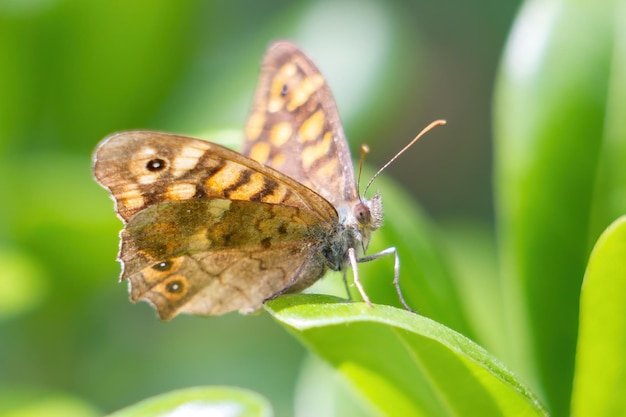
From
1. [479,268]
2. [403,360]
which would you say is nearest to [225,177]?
[403,360]

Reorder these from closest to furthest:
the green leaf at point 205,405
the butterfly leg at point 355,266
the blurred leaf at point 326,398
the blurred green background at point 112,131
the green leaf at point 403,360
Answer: the green leaf at point 403,360 → the green leaf at point 205,405 → the butterfly leg at point 355,266 → the blurred leaf at point 326,398 → the blurred green background at point 112,131

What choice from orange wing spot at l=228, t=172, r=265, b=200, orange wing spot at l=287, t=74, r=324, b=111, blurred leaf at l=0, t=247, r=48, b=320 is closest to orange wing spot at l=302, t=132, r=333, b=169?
orange wing spot at l=287, t=74, r=324, b=111

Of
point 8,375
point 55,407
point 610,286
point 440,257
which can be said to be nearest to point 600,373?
point 610,286

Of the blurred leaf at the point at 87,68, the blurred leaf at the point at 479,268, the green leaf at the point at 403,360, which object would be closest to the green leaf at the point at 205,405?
the green leaf at the point at 403,360

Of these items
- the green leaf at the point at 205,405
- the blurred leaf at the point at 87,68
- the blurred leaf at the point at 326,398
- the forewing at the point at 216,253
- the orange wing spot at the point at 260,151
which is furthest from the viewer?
the blurred leaf at the point at 87,68

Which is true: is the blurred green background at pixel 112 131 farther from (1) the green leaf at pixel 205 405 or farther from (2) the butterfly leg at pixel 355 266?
(1) the green leaf at pixel 205 405

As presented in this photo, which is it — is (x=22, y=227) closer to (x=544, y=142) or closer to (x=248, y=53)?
(x=248, y=53)
